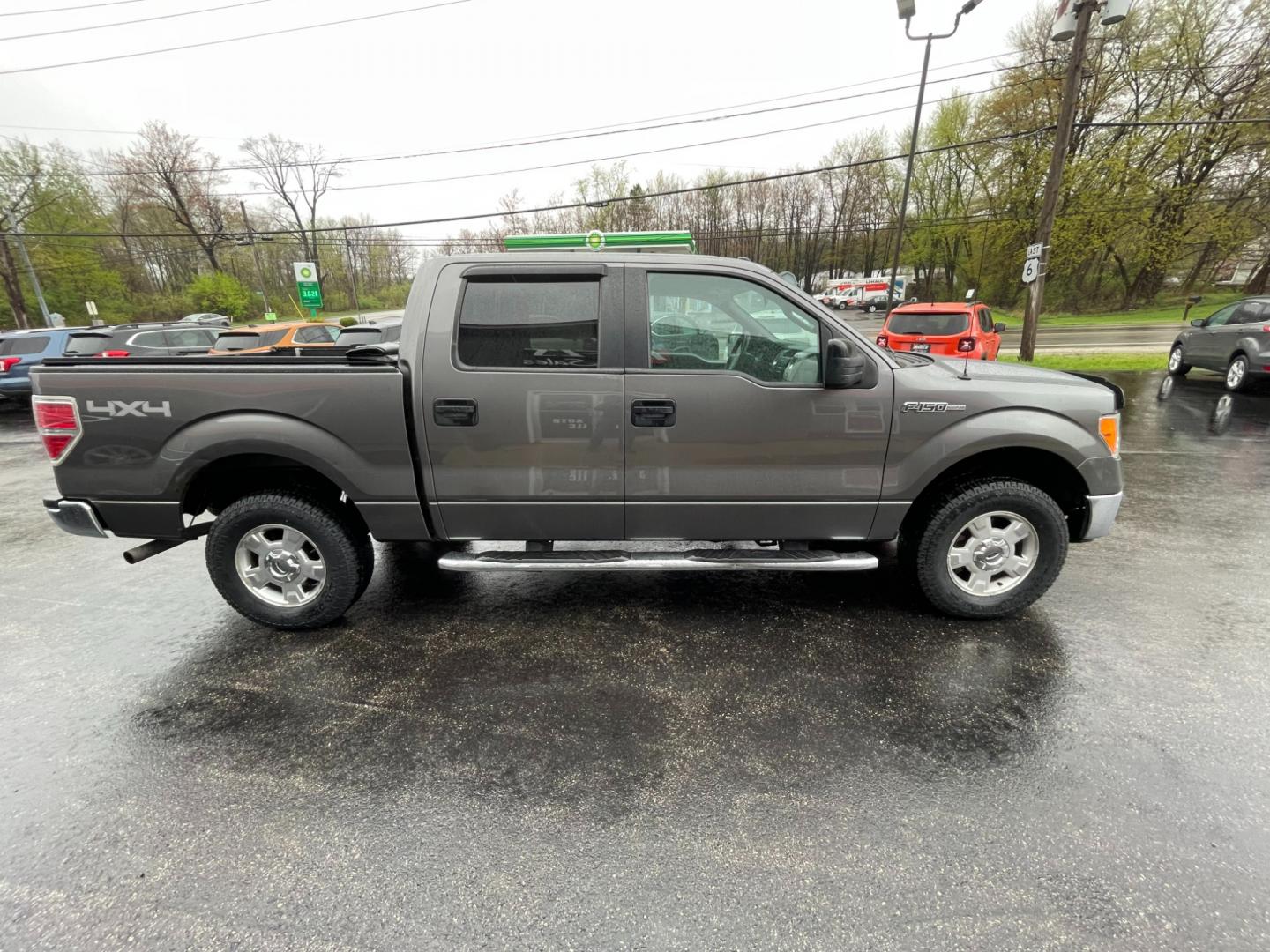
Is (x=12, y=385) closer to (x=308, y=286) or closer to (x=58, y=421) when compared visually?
(x=58, y=421)

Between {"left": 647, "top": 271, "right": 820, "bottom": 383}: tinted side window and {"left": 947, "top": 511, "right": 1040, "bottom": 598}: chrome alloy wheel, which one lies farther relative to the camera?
{"left": 947, "top": 511, "right": 1040, "bottom": 598}: chrome alloy wheel

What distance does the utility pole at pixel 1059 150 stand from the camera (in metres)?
10.8

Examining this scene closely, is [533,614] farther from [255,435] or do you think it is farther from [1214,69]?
[1214,69]

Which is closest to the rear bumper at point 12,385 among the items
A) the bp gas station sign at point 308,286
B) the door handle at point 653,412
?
the bp gas station sign at point 308,286

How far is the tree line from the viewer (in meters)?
25.8

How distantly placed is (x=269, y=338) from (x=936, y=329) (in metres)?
14.4

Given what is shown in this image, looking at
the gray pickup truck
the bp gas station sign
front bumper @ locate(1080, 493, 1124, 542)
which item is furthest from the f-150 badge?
the bp gas station sign

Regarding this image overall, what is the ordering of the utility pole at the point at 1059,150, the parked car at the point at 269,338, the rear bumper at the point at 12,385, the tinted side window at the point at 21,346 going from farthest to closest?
the parked car at the point at 269,338
the tinted side window at the point at 21,346
the rear bumper at the point at 12,385
the utility pole at the point at 1059,150

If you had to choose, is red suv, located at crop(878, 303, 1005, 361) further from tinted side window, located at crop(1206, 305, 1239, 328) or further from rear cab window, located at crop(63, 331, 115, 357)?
rear cab window, located at crop(63, 331, 115, 357)

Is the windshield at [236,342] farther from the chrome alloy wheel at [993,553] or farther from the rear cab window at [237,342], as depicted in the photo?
the chrome alloy wheel at [993,553]

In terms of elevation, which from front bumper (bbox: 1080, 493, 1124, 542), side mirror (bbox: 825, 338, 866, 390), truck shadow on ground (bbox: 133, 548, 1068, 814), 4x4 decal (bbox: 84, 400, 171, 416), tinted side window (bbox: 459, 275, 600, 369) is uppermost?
tinted side window (bbox: 459, 275, 600, 369)

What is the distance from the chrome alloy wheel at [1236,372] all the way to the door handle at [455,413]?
43.4ft

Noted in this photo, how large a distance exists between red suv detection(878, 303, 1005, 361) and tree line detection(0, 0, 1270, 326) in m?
7.68

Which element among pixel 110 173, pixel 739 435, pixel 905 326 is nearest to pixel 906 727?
pixel 739 435
